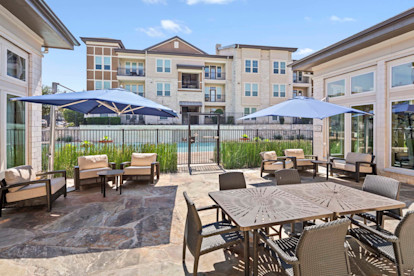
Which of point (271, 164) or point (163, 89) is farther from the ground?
point (163, 89)

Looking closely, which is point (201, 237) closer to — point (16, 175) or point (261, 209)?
point (261, 209)

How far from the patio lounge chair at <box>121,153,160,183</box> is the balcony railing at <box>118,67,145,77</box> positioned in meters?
22.7

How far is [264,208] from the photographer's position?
2611 mm

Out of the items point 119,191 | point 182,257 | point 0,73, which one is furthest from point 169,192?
point 0,73

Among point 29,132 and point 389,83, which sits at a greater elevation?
point 389,83

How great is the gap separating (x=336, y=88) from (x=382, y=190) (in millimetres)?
7321

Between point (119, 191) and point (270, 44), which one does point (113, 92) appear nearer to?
point (119, 191)

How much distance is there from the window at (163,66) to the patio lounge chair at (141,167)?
22323mm

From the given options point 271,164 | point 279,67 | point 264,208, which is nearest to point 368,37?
point 271,164

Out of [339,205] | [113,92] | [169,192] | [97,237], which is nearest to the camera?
[339,205]

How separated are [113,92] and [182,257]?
12.5ft

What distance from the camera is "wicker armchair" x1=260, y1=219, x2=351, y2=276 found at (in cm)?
179

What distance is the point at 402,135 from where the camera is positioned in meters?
7.03

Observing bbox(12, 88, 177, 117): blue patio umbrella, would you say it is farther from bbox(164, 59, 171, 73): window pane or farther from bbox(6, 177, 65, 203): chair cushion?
bbox(164, 59, 171, 73): window pane
